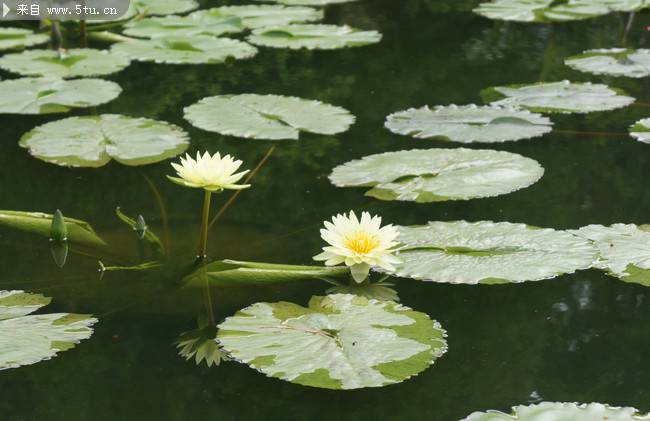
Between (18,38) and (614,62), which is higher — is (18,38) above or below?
below

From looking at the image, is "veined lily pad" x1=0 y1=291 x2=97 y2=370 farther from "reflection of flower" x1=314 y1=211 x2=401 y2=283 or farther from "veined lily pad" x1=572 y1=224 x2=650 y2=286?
"veined lily pad" x1=572 y1=224 x2=650 y2=286

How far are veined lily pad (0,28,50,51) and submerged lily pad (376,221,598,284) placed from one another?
292cm

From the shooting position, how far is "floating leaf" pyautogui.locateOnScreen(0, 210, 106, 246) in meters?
2.28

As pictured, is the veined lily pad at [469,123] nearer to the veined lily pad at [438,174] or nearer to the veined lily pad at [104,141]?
the veined lily pad at [438,174]

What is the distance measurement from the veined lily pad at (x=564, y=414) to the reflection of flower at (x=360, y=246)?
0.52 metres

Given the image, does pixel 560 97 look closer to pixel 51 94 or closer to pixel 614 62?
pixel 614 62

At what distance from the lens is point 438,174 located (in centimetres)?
258

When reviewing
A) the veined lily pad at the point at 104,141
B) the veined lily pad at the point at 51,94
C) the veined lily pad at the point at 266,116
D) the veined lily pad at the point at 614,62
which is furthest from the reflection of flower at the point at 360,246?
the veined lily pad at the point at 614,62

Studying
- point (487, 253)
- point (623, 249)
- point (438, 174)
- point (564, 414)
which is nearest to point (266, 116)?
point (438, 174)

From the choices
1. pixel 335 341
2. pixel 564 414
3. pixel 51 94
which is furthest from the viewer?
pixel 51 94

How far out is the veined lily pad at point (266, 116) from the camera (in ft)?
10.0

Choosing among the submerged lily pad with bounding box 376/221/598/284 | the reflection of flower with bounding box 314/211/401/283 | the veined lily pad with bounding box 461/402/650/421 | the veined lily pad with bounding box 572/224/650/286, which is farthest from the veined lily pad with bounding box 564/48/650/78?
the veined lily pad with bounding box 461/402/650/421

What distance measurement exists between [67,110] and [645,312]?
7.12ft

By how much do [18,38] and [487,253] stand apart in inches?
129
